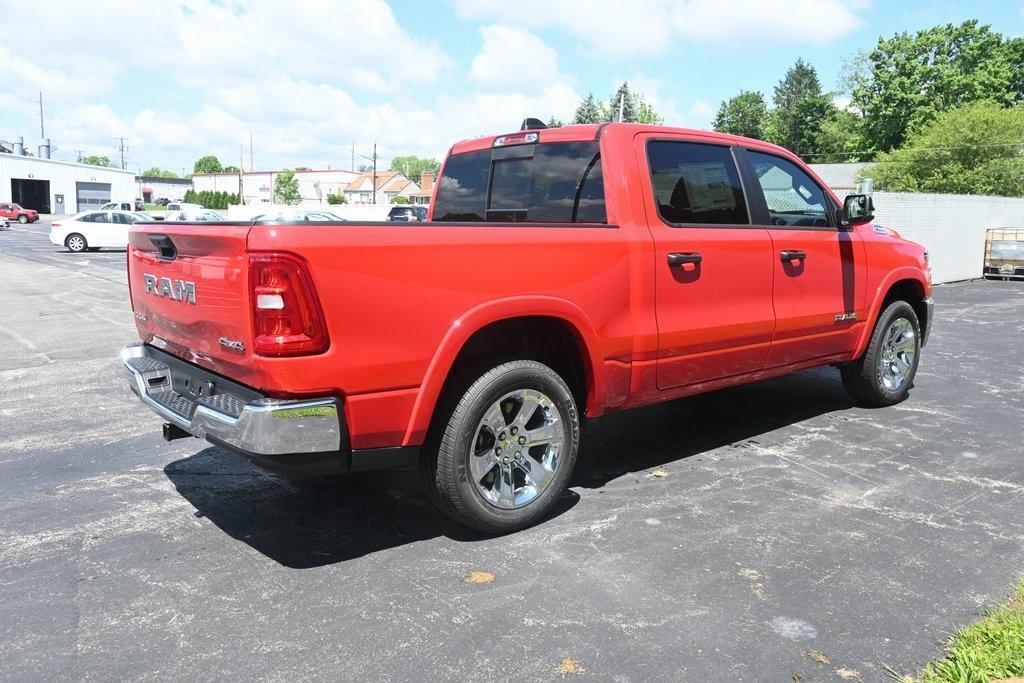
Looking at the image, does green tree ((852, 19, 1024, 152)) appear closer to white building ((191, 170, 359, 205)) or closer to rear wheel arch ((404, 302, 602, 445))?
rear wheel arch ((404, 302, 602, 445))

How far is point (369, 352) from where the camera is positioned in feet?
10.5

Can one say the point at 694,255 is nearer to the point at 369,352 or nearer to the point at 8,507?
the point at 369,352

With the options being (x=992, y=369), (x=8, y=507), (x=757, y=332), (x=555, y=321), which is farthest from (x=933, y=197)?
(x=8, y=507)

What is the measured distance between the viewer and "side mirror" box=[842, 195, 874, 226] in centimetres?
543

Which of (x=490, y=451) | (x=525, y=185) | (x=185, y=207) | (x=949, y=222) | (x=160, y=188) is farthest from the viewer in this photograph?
(x=160, y=188)

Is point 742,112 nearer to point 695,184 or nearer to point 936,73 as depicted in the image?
point 936,73

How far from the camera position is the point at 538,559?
3.55m

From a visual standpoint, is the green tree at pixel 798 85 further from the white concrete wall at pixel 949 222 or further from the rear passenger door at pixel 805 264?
the rear passenger door at pixel 805 264

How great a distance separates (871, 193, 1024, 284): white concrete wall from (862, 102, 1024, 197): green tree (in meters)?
10.2

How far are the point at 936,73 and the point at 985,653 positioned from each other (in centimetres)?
6530

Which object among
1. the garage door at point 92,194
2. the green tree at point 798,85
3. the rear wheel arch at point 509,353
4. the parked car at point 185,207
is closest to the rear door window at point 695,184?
the rear wheel arch at point 509,353

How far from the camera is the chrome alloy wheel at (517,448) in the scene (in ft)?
12.2

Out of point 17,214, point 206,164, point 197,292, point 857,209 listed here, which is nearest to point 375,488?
point 197,292

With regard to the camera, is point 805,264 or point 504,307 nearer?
point 504,307
